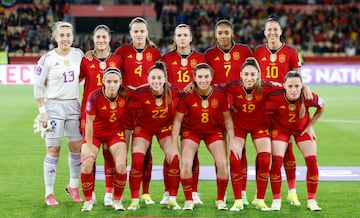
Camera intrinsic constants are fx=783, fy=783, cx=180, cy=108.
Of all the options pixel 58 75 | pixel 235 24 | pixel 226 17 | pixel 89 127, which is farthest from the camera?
pixel 226 17

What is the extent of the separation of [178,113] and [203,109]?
27 cm

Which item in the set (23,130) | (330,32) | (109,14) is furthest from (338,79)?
(23,130)

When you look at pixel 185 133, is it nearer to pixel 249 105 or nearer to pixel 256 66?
pixel 249 105

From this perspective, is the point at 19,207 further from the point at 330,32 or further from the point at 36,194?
the point at 330,32

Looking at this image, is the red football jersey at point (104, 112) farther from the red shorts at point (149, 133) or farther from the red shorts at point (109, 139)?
the red shorts at point (149, 133)

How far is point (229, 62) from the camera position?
882cm

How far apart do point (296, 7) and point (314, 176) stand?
3009cm

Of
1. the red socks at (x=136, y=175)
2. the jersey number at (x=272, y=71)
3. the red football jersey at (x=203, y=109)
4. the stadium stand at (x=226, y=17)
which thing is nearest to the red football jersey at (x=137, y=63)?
the red football jersey at (x=203, y=109)

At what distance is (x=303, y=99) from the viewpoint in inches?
329

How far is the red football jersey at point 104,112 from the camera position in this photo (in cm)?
824

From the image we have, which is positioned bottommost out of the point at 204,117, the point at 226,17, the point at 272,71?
the point at 204,117

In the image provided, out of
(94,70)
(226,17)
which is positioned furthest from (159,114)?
(226,17)

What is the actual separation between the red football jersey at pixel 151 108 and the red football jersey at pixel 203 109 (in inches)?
5.0

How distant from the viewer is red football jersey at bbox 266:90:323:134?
27.4ft
